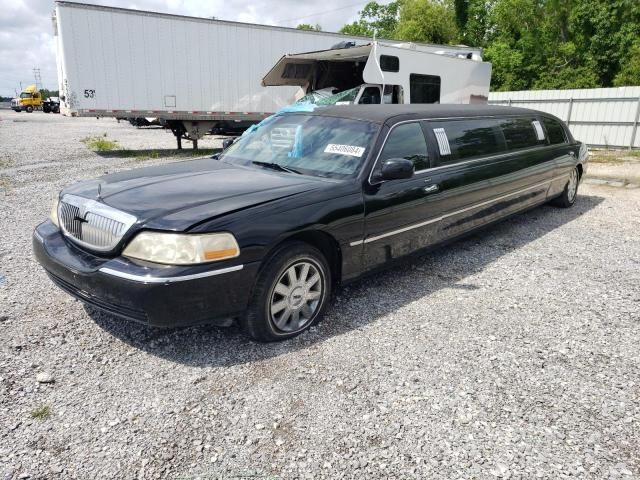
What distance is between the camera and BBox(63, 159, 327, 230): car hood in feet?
9.66

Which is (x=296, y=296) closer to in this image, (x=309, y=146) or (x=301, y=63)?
(x=309, y=146)

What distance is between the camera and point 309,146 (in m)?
4.11

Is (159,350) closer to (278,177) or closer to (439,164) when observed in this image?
(278,177)

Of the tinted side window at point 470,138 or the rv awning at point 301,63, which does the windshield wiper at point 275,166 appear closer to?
the tinted side window at point 470,138

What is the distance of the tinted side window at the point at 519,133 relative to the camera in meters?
5.67

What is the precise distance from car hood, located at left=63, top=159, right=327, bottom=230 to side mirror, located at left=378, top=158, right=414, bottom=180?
1.68ft

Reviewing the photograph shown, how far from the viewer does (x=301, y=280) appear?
11.1 feet

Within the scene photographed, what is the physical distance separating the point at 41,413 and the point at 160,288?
0.87 m

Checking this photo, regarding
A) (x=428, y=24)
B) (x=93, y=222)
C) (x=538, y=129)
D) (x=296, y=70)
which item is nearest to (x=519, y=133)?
(x=538, y=129)

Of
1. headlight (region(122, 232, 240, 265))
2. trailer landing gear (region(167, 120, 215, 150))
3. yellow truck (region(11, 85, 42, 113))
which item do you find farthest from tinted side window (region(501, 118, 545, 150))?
yellow truck (region(11, 85, 42, 113))

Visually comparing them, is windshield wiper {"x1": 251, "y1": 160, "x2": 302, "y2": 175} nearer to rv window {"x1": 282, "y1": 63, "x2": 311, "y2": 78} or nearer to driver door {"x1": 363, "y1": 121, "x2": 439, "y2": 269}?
driver door {"x1": 363, "y1": 121, "x2": 439, "y2": 269}

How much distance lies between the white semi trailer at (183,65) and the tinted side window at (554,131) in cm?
419

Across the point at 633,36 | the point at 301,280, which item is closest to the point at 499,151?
the point at 301,280

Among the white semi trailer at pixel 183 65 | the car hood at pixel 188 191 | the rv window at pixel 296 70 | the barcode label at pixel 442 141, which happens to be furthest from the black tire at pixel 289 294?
the rv window at pixel 296 70
